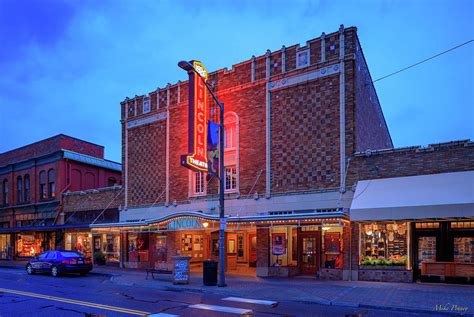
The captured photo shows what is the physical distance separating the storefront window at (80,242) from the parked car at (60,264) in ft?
23.7

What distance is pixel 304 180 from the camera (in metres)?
19.8

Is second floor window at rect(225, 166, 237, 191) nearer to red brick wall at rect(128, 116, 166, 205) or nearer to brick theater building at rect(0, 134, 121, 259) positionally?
red brick wall at rect(128, 116, 166, 205)

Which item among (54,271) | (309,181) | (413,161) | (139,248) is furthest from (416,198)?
(54,271)

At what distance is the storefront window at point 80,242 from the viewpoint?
30445 millimetres

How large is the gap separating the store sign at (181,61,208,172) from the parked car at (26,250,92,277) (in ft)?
27.1

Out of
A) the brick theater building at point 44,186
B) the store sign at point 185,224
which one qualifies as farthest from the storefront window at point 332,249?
the brick theater building at point 44,186

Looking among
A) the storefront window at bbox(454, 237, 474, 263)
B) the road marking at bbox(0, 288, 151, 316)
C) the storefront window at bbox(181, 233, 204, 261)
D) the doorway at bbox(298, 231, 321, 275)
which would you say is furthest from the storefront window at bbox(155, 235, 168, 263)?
the storefront window at bbox(454, 237, 474, 263)

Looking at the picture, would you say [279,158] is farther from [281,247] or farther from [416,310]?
[416,310]

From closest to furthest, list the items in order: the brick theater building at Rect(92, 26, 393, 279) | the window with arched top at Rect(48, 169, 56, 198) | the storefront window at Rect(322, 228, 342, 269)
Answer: the storefront window at Rect(322, 228, 342, 269), the brick theater building at Rect(92, 26, 393, 279), the window with arched top at Rect(48, 169, 56, 198)

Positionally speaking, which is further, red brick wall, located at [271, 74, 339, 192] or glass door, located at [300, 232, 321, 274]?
glass door, located at [300, 232, 321, 274]

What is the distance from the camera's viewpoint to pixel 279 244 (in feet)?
67.5

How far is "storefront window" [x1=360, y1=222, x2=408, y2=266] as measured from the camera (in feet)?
57.5

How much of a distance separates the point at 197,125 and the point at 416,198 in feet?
35.0

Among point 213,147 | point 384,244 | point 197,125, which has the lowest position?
point 384,244
